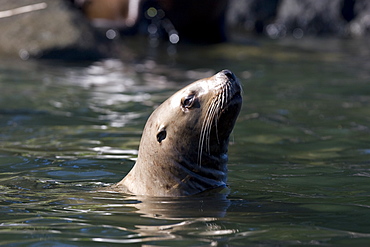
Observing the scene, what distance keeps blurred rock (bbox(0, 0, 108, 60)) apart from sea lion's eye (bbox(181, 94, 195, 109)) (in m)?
8.66

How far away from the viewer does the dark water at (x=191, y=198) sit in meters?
4.59

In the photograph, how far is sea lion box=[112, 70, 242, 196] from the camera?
559 centimetres

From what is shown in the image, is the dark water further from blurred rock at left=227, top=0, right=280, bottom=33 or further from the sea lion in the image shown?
blurred rock at left=227, top=0, right=280, bottom=33

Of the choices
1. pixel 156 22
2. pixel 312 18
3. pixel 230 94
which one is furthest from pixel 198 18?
pixel 230 94

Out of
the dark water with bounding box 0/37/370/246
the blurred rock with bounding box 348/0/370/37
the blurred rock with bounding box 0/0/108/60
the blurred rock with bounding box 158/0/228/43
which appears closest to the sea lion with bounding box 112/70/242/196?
the dark water with bounding box 0/37/370/246

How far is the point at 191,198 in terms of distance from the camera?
5484mm

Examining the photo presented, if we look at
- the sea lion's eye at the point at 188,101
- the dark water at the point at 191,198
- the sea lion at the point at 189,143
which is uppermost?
the sea lion's eye at the point at 188,101

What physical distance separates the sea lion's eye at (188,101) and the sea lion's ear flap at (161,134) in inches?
9.5

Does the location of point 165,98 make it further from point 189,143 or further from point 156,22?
point 156,22

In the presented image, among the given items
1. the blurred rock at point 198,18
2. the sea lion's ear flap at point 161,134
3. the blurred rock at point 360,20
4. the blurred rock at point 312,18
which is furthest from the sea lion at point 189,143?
the blurred rock at point 360,20

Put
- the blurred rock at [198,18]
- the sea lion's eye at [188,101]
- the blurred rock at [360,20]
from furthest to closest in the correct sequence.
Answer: the blurred rock at [360,20] < the blurred rock at [198,18] < the sea lion's eye at [188,101]

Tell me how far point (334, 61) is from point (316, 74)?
1.81 metres

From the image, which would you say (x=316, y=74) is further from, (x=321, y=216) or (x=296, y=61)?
(x=321, y=216)

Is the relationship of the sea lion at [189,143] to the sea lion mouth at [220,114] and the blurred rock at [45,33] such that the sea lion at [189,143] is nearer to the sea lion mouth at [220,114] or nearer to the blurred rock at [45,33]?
the sea lion mouth at [220,114]
